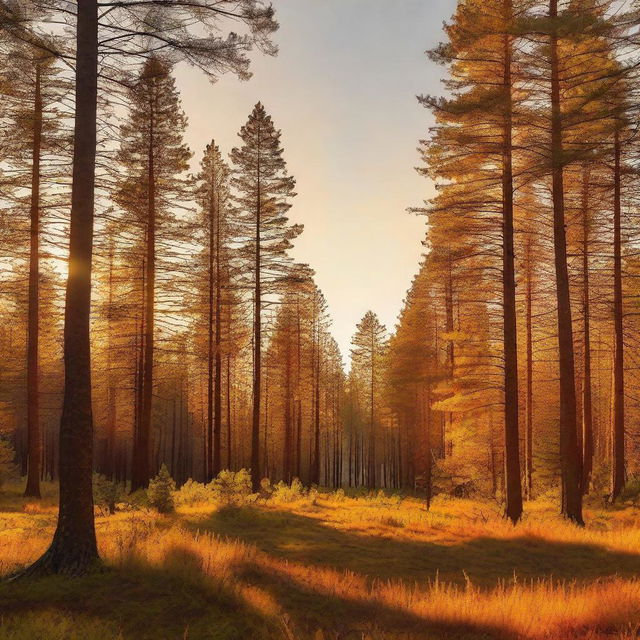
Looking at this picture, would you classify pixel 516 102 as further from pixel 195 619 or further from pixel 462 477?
pixel 462 477

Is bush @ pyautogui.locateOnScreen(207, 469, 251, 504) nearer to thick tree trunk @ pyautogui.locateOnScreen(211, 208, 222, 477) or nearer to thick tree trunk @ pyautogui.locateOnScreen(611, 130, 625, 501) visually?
thick tree trunk @ pyautogui.locateOnScreen(211, 208, 222, 477)

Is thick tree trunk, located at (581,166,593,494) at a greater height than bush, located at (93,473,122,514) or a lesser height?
greater

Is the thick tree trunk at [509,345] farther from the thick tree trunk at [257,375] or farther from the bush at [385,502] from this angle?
the thick tree trunk at [257,375]

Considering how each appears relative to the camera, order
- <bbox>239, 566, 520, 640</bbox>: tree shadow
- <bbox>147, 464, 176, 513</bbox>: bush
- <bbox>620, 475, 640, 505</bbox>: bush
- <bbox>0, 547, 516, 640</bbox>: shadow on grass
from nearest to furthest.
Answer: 1. <bbox>0, 547, 516, 640</bbox>: shadow on grass
2. <bbox>239, 566, 520, 640</bbox>: tree shadow
3. <bbox>147, 464, 176, 513</bbox>: bush
4. <bbox>620, 475, 640, 505</bbox>: bush

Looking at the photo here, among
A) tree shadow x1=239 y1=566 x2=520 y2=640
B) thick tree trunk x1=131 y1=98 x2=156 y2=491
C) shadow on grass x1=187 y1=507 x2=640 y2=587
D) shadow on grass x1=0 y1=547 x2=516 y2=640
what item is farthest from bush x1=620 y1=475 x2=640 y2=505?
thick tree trunk x1=131 y1=98 x2=156 y2=491

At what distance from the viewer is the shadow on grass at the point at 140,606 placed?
4613mm

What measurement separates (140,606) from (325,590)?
220 centimetres

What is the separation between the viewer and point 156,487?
43.3 ft

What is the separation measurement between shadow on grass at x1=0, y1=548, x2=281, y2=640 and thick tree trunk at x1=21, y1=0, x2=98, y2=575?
0.52 m

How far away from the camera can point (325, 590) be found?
6.18 m

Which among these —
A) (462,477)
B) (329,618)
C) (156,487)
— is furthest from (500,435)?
(329,618)

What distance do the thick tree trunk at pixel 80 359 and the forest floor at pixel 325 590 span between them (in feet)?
1.59

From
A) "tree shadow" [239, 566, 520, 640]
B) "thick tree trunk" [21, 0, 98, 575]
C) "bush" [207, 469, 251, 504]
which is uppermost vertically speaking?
"thick tree trunk" [21, 0, 98, 575]

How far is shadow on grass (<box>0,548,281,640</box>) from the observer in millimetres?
4613
